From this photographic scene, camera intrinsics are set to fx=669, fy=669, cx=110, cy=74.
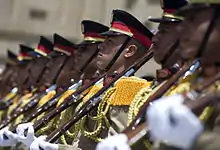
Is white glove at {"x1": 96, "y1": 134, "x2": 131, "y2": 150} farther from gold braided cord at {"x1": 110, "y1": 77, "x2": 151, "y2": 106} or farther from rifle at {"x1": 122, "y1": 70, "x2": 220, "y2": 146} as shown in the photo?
gold braided cord at {"x1": 110, "y1": 77, "x2": 151, "y2": 106}

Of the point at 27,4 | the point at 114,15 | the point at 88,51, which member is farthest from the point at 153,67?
the point at 27,4

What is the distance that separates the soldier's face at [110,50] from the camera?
A: 3666 mm

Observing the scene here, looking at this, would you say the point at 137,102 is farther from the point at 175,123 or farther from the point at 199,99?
the point at 175,123

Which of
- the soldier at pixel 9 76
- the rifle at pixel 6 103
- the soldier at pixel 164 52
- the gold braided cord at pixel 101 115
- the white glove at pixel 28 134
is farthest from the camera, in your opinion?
the soldier at pixel 9 76

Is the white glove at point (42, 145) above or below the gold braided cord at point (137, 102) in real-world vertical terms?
below

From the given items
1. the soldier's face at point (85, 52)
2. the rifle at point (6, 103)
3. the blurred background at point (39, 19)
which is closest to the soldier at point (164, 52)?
the soldier's face at point (85, 52)

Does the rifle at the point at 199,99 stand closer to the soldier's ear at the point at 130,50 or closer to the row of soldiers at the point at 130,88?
the row of soldiers at the point at 130,88

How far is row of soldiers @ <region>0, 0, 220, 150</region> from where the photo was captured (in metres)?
2.25

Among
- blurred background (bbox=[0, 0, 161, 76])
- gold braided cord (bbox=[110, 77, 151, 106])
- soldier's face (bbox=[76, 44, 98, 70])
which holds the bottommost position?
blurred background (bbox=[0, 0, 161, 76])

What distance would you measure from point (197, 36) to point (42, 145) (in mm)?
1386

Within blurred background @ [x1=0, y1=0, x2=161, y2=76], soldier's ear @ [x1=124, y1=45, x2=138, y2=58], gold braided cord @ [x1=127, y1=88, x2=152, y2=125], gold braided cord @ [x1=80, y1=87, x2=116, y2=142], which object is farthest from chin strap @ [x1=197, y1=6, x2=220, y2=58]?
blurred background @ [x1=0, y1=0, x2=161, y2=76]

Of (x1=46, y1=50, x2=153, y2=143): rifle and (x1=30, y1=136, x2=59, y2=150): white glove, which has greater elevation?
(x1=46, y1=50, x2=153, y2=143): rifle

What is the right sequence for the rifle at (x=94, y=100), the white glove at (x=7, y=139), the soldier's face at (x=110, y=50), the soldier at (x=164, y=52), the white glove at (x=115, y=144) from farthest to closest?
1. the white glove at (x=7, y=139)
2. the soldier's face at (x=110, y=50)
3. the rifle at (x=94, y=100)
4. the soldier at (x=164, y=52)
5. the white glove at (x=115, y=144)

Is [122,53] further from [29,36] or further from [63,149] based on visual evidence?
[29,36]
